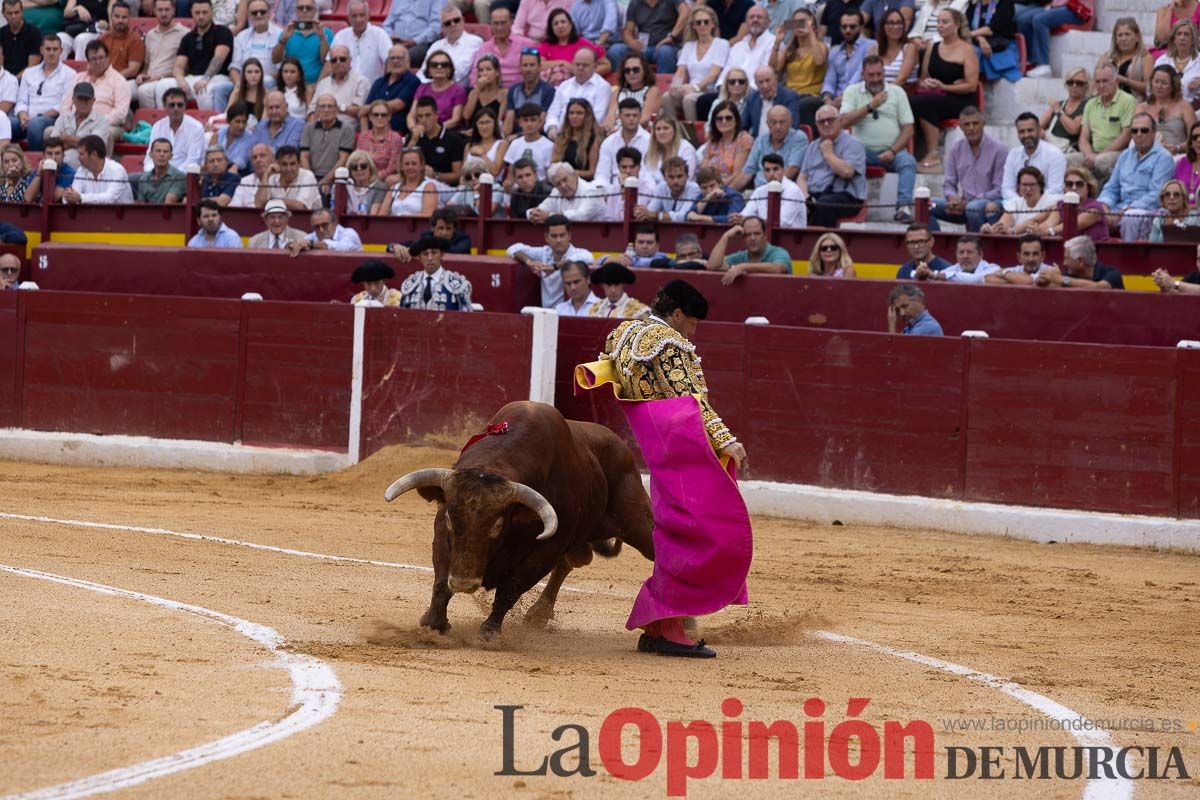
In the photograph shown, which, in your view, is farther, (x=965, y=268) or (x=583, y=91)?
(x=583, y=91)

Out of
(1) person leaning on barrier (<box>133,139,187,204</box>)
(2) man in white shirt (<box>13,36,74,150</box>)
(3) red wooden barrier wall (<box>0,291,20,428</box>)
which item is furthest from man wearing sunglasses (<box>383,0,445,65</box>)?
(3) red wooden barrier wall (<box>0,291,20,428</box>)

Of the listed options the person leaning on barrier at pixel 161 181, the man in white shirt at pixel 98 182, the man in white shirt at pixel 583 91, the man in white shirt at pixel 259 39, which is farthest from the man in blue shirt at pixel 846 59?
the man in white shirt at pixel 98 182

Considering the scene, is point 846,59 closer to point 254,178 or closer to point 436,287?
point 436,287

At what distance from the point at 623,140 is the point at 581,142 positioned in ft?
1.09

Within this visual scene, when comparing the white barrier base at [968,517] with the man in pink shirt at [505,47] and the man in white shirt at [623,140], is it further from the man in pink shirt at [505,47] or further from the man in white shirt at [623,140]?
the man in pink shirt at [505,47]

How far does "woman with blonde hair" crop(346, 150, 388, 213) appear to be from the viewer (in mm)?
13430

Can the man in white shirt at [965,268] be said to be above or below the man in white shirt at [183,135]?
below

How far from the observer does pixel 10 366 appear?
1286 centimetres

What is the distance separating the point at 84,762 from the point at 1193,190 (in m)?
8.80

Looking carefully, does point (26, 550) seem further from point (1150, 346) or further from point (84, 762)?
point (1150, 346)

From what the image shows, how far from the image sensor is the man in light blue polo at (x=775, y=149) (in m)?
12.1

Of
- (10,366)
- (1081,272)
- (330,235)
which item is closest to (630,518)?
(1081,272)

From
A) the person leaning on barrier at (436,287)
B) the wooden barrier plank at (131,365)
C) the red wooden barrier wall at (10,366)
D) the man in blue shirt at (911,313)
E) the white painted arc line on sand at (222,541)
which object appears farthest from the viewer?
the red wooden barrier wall at (10,366)

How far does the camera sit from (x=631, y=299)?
37.0 feet
